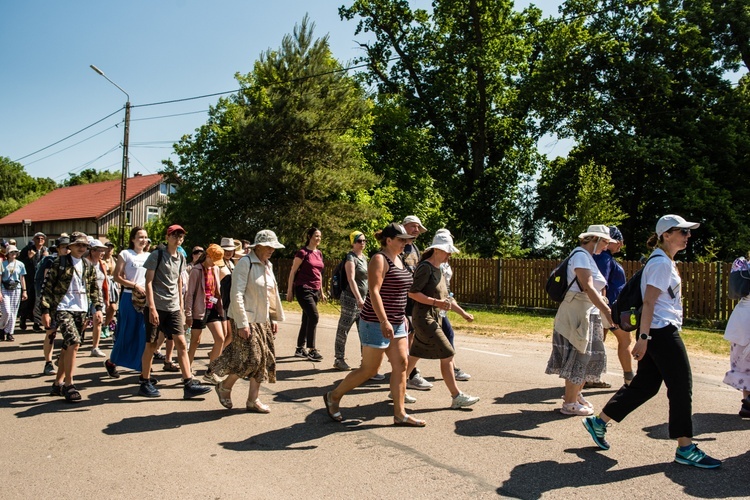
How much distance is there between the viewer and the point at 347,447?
5.27 meters

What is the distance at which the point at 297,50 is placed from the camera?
2850cm

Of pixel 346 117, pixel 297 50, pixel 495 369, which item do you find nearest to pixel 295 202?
pixel 346 117

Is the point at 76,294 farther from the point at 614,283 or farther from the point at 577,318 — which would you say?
the point at 614,283

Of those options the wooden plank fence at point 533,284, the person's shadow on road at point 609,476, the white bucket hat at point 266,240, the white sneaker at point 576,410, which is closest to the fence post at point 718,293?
the wooden plank fence at point 533,284

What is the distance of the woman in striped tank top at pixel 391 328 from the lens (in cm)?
580

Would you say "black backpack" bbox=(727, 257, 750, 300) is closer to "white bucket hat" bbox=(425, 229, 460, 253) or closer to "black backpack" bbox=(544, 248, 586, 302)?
"black backpack" bbox=(544, 248, 586, 302)

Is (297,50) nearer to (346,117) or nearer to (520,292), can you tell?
(346,117)

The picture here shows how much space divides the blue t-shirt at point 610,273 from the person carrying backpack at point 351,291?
299 centimetres

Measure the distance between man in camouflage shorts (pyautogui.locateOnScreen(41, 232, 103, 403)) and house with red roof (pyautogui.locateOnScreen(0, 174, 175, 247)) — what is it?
45680 mm

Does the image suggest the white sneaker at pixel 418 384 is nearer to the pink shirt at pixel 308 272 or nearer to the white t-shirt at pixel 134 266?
the pink shirt at pixel 308 272

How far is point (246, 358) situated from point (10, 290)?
8.01 meters

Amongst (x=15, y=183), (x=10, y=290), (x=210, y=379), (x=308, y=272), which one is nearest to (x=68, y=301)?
(x=210, y=379)

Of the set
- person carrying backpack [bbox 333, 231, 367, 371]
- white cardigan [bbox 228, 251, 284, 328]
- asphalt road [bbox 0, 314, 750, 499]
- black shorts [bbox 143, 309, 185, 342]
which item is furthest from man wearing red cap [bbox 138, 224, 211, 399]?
person carrying backpack [bbox 333, 231, 367, 371]

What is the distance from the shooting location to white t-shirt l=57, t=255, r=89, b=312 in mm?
7027
